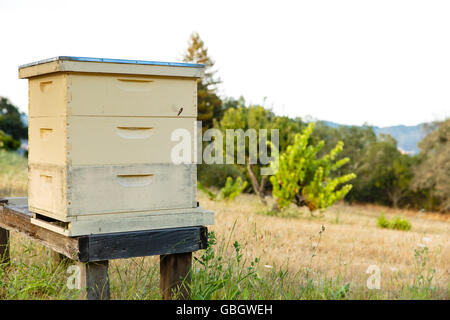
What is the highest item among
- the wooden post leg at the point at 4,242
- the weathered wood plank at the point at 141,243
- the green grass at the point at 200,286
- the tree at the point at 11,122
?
the tree at the point at 11,122

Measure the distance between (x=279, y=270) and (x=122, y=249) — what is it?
1804 millimetres

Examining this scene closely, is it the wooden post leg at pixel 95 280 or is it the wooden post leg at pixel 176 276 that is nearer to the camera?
the wooden post leg at pixel 95 280

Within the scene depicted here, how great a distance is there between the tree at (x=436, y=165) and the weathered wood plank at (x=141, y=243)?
22.4 m

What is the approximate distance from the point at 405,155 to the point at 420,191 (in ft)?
8.79

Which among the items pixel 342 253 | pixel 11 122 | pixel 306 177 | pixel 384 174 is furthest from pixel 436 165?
pixel 11 122

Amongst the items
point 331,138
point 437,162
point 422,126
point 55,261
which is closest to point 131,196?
point 55,261

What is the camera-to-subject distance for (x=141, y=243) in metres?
2.96

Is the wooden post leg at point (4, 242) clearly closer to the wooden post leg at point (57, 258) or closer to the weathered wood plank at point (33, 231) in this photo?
the weathered wood plank at point (33, 231)

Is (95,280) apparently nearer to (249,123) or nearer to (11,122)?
(249,123)

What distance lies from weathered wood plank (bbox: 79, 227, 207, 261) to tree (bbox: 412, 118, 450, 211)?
2244 centimetres

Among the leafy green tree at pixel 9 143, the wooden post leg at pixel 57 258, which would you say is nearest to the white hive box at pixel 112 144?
the wooden post leg at pixel 57 258

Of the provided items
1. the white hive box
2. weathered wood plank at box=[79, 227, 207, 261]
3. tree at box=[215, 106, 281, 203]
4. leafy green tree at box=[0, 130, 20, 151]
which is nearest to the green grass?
weathered wood plank at box=[79, 227, 207, 261]

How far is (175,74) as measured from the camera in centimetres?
292

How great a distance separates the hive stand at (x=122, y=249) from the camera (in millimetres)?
2805
